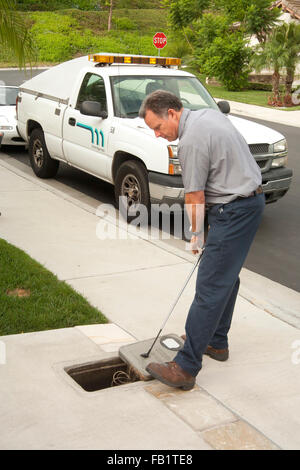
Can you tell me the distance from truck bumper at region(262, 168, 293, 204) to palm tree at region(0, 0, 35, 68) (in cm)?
325

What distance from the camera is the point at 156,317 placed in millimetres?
5176

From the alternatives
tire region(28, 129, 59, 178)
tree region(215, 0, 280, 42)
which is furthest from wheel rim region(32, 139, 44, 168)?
tree region(215, 0, 280, 42)

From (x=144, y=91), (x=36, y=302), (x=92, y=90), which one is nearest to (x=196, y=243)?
(x=36, y=302)

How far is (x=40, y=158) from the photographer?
10.1 metres

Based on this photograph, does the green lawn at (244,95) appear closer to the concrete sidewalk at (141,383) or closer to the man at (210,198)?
the concrete sidewalk at (141,383)

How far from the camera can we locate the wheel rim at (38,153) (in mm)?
9906

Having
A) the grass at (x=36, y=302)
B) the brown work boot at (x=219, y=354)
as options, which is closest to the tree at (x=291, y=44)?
the grass at (x=36, y=302)

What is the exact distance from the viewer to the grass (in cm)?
494

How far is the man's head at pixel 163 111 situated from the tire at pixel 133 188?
3.66 metres

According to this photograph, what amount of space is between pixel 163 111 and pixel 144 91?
15.3 ft

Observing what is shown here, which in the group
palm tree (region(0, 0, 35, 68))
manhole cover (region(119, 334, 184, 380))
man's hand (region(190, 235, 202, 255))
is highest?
palm tree (region(0, 0, 35, 68))

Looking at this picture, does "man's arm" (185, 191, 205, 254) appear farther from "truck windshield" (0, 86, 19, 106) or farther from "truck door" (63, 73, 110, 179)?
"truck windshield" (0, 86, 19, 106)

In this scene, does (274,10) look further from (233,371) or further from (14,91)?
(233,371)
